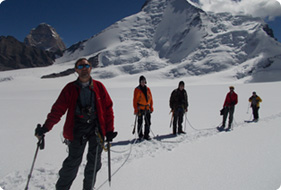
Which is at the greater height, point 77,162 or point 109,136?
point 109,136

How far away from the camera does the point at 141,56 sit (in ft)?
267

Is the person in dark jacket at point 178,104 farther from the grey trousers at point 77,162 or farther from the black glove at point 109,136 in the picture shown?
the grey trousers at point 77,162

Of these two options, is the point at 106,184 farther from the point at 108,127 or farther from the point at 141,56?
the point at 141,56

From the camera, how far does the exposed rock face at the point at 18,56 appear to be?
116062 millimetres

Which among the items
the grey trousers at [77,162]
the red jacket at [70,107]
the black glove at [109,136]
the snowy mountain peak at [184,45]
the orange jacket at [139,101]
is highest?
the snowy mountain peak at [184,45]

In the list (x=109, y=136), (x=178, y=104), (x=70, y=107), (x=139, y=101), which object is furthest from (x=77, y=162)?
(x=178, y=104)

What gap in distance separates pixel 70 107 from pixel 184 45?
82226mm

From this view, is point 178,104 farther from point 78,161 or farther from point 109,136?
point 78,161

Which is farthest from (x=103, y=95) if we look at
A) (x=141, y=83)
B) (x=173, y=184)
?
(x=141, y=83)

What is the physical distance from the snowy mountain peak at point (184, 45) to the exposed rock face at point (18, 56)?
1131 inches

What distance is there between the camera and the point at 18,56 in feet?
393

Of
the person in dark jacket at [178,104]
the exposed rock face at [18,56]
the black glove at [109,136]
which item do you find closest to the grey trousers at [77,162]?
the black glove at [109,136]

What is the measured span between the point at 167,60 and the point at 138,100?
2903 inches

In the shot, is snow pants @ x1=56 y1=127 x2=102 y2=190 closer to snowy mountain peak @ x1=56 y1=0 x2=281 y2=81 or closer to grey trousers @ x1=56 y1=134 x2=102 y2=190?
grey trousers @ x1=56 y1=134 x2=102 y2=190
